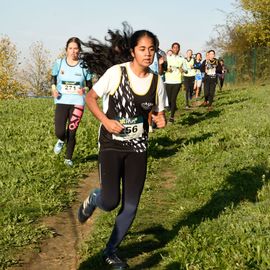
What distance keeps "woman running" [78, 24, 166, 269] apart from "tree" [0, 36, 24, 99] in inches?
2598

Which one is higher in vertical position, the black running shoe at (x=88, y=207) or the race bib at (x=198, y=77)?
the race bib at (x=198, y=77)

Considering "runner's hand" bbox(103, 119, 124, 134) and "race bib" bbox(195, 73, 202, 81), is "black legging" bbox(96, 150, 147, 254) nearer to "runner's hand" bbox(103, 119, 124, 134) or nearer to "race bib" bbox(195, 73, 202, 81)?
"runner's hand" bbox(103, 119, 124, 134)

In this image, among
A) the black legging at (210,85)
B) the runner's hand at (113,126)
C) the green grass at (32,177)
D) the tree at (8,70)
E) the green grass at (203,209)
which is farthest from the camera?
the tree at (8,70)

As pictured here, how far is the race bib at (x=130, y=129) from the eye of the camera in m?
4.54

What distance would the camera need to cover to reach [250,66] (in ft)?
118

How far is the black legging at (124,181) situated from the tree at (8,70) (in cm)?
6600

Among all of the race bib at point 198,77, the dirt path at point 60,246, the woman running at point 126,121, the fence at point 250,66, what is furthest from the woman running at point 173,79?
the fence at point 250,66

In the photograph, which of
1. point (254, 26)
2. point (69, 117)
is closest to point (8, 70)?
point (254, 26)

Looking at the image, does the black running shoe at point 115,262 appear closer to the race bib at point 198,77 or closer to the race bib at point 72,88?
the race bib at point 72,88

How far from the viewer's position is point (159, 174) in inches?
331

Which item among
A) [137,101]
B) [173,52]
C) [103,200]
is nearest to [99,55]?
[137,101]

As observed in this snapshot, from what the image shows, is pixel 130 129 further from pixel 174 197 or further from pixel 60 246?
pixel 174 197

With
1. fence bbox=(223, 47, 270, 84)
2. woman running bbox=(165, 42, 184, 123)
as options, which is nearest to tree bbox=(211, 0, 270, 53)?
fence bbox=(223, 47, 270, 84)

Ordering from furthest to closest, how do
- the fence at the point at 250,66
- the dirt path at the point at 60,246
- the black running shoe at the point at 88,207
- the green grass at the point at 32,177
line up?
the fence at the point at 250,66, the green grass at the point at 32,177, the black running shoe at the point at 88,207, the dirt path at the point at 60,246
